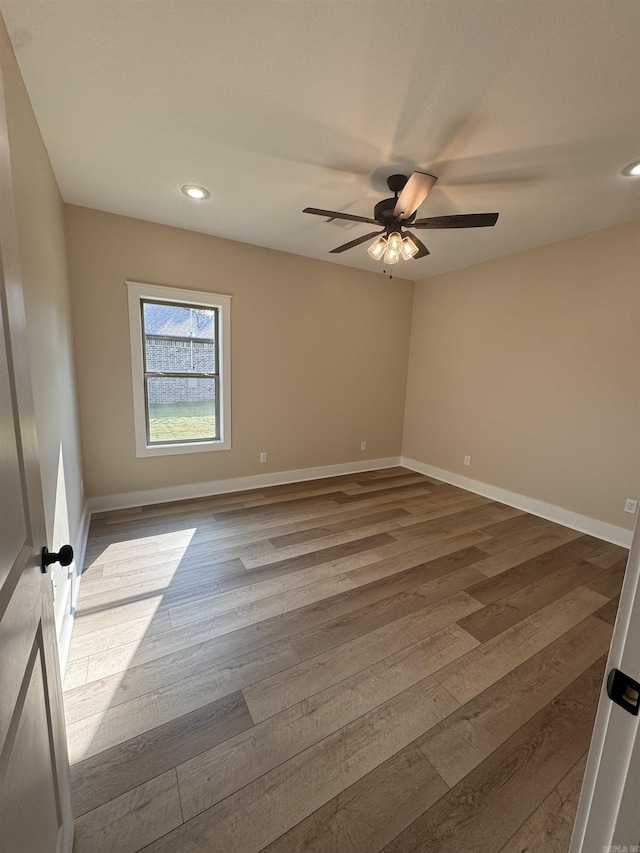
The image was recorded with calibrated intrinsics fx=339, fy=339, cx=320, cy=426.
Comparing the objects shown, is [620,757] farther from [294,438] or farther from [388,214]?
[294,438]

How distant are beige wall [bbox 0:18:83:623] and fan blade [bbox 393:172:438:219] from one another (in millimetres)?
1762

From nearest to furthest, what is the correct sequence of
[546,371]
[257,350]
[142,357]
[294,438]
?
[142,357]
[546,371]
[257,350]
[294,438]

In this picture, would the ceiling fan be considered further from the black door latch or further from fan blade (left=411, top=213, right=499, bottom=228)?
the black door latch

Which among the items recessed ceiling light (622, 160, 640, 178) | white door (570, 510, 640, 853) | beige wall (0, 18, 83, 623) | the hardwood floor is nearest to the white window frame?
beige wall (0, 18, 83, 623)

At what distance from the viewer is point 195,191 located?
8.30 feet

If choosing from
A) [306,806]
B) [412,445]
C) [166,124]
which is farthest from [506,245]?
[306,806]

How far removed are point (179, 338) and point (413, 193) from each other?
2.52 meters

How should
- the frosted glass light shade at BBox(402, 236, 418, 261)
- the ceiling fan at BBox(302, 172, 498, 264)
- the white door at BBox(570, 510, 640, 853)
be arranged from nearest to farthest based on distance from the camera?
the white door at BBox(570, 510, 640, 853) → the ceiling fan at BBox(302, 172, 498, 264) → the frosted glass light shade at BBox(402, 236, 418, 261)

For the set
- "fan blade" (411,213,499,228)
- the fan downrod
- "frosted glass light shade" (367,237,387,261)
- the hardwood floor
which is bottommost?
the hardwood floor

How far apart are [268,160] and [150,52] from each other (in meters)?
0.80

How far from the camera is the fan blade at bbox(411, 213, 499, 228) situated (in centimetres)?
196

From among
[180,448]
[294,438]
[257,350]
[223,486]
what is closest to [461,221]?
[257,350]

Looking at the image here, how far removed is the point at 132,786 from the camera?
117 centimetres

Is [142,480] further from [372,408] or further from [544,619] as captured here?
[544,619]
